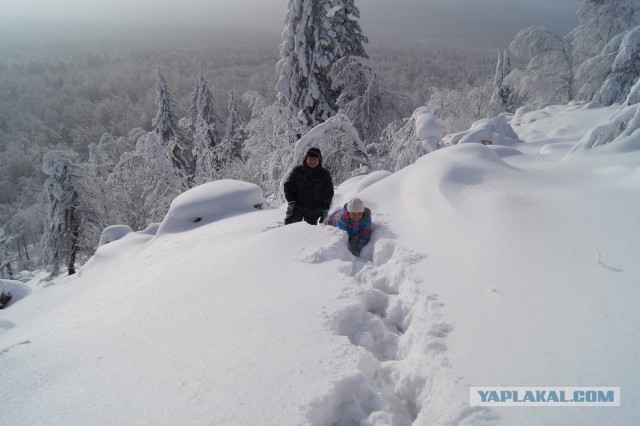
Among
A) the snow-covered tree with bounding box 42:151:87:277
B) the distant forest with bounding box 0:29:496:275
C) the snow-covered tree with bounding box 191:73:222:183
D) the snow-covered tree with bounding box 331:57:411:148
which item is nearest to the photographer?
the snow-covered tree with bounding box 331:57:411:148

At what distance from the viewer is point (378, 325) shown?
260 cm

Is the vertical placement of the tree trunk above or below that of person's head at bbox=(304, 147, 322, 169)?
below

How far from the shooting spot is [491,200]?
3.90 metres

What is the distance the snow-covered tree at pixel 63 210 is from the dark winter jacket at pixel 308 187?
1562 cm

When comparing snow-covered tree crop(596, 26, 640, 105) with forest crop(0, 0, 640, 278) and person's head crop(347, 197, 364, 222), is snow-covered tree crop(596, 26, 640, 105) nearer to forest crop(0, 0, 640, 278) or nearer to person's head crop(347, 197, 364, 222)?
forest crop(0, 0, 640, 278)

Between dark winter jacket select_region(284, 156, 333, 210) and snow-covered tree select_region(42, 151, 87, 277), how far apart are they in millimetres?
15623

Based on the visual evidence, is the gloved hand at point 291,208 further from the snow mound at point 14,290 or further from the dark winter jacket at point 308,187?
the snow mound at point 14,290

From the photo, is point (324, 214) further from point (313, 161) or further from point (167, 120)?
point (167, 120)

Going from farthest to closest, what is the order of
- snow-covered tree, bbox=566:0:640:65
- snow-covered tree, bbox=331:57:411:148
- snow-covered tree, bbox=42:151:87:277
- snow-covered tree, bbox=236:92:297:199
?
snow-covered tree, bbox=566:0:640:65, snow-covered tree, bbox=42:151:87:277, snow-covered tree, bbox=236:92:297:199, snow-covered tree, bbox=331:57:411:148

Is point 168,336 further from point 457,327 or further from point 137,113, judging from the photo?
point 137,113

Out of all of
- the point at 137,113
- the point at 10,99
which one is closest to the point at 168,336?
the point at 137,113

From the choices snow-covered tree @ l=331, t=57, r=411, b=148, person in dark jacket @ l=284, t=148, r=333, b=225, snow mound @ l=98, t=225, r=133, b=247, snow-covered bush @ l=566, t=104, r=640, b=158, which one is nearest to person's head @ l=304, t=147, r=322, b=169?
person in dark jacket @ l=284, t=148, r=333, b=225

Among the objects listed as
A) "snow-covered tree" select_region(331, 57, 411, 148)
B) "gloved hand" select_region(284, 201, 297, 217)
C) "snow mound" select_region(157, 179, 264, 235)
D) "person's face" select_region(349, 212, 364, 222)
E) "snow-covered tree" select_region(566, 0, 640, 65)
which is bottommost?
"snow mound" select_region(157, 179, 264, 235)

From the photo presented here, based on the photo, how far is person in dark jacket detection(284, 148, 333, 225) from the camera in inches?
203
